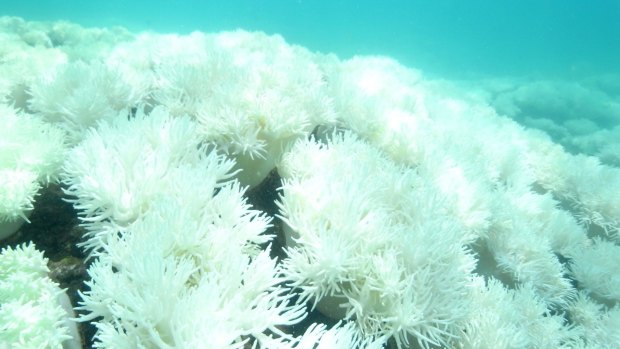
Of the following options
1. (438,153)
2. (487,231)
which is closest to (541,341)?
(487,231)

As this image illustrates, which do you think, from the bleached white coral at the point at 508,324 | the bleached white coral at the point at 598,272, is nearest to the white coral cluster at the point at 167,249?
the bleached white coral at the point at 508,324

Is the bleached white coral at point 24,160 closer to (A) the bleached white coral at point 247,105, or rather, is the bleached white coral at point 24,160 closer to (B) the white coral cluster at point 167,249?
(B) the white coral cluster at point 167,249

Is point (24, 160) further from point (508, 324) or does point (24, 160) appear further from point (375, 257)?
point (508, 324)

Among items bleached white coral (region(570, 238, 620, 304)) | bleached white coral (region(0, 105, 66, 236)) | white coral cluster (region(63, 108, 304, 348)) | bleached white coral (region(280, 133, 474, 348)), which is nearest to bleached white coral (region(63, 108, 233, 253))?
white coral cluster (region(63, 108, 304, 348))

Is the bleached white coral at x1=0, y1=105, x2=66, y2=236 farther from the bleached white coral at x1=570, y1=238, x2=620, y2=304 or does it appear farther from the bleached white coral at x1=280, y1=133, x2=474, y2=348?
the bleached white coral at x1=570, y1=238, x2=620, y2=304

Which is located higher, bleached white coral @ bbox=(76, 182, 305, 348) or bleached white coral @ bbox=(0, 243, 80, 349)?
bleached white coral @ bbox=(76, 182, 305, 348)

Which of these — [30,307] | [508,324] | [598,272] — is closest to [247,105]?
[30,307]

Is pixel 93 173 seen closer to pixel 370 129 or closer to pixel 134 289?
pixel 134 289
